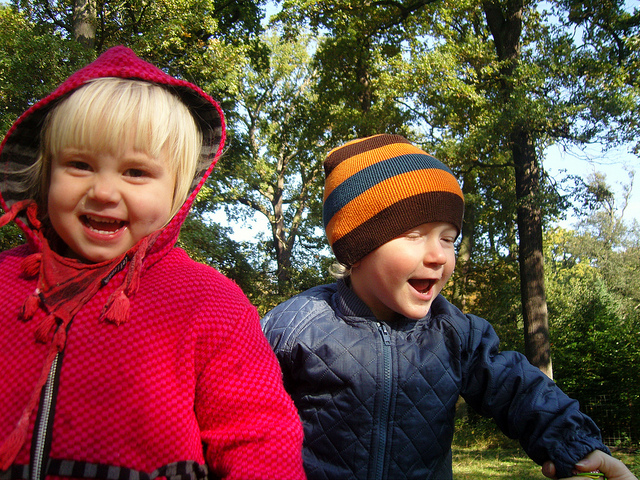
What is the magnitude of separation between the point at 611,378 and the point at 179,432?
1319 cm

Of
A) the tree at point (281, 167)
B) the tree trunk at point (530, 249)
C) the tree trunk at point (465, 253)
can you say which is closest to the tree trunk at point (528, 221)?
the tree trunk at point (530, 249)

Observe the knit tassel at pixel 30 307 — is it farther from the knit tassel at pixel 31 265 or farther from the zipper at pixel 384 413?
the zipper at pixel 384 413

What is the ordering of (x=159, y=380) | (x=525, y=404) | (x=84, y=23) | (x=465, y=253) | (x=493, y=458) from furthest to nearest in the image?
1. (x=465, y=253)
2. (x=493, y=458)
3. (x=84, y=23)
4. (x=525, y=404)
5. (x=159, y=380)

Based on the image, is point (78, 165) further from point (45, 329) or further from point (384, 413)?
point (384, 413)

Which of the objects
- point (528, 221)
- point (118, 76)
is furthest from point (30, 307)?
point (528, 221)

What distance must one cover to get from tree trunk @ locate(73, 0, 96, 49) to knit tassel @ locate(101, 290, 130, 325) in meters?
9.27

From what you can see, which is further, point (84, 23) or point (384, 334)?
point (84, 23)

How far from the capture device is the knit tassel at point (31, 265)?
140cm

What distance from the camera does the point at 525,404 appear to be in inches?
67.6

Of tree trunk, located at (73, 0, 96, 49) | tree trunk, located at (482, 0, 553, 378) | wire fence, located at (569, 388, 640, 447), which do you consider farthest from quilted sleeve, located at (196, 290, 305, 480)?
wire fence, located at (569, 388, 640, 447)

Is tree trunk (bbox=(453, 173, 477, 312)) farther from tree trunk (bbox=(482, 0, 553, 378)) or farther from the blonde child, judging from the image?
the blonde child

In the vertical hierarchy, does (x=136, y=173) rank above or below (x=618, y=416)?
above

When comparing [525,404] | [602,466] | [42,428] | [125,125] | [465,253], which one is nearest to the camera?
[42,428]

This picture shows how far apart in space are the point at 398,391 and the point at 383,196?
728 mm
